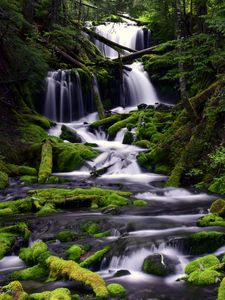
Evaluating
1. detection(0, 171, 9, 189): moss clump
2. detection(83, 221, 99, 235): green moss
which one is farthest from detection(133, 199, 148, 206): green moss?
detection(0, 171, 9, 189): moss clump

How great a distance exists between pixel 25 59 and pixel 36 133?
343 centimetres

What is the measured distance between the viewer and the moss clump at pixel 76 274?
6.31 metres

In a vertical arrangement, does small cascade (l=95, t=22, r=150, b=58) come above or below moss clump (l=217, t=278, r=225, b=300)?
above

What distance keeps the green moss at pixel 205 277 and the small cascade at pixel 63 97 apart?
63.0 ft

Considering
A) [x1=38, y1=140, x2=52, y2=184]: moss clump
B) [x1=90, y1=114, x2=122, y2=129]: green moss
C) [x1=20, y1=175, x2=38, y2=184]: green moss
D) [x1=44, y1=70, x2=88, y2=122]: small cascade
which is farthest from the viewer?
[x1=44, y1=70, x2=88, y2=122]: small cascade

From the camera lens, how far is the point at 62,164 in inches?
687

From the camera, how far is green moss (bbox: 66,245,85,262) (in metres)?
7.77

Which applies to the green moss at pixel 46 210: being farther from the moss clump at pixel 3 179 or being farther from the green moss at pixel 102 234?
the moss clump at pixel 3 179

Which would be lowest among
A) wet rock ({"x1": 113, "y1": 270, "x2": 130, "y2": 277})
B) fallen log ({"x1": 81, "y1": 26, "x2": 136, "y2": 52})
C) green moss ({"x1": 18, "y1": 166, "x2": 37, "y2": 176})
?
wet rock ({"x1": 113, "y1": 270, "x2": 130, "y2": 277})

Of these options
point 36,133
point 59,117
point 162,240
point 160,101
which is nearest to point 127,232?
point 162,240

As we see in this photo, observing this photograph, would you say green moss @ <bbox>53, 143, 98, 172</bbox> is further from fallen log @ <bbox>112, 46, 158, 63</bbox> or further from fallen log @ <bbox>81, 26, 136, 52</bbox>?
fallen log @ <bbox>81, 26, 136, 52</bbox>

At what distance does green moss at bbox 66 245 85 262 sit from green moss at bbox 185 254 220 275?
200 cm

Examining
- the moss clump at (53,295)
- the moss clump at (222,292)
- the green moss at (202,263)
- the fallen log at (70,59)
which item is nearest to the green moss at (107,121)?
the fallen log at (70,59)

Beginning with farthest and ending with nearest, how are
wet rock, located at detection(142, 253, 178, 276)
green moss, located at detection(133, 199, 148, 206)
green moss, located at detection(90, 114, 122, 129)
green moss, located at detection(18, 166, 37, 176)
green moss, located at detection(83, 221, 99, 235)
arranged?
green moss, located at detection(90, 114, 122, 129), green moss, located at detection(18, 166, 37, 176), green moss, located at detection(133, 199, 148, 206), green moss, located at detection(83, 221, 99, 235), wet rock, located at detection(142, 253, 178, 276)
